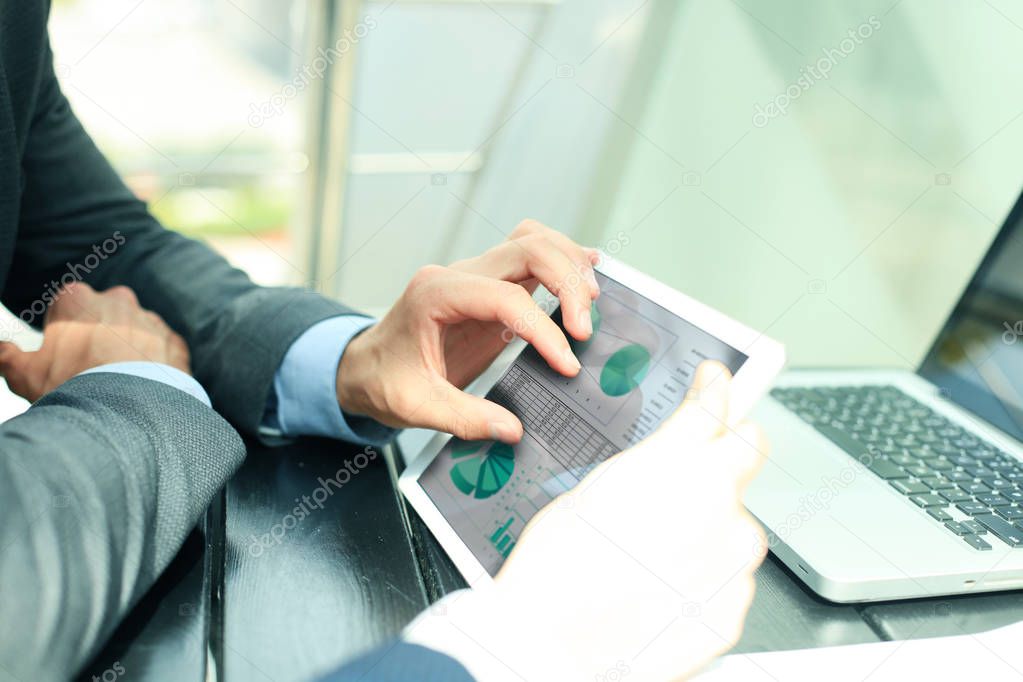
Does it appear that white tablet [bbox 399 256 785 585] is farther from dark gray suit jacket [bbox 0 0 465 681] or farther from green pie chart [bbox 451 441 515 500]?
dark gray suit jacket [bbox 0 0 465 681]

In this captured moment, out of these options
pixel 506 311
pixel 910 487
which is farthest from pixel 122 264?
pixel 910 487

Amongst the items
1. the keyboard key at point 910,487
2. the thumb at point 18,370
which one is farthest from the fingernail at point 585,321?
the thumb at point 18,370

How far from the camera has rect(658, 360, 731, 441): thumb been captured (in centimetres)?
50

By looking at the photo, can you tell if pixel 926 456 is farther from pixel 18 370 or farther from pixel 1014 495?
pixel 18 370

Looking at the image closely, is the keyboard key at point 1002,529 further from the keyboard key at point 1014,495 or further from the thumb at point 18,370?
the thumb at point 18,370

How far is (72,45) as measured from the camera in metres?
3.18

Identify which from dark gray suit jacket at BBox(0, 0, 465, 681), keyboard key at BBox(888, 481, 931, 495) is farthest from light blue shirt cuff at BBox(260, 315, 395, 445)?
keyboard key at BBox(888, 481, 931, 495)

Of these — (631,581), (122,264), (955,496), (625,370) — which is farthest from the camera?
(122,264)

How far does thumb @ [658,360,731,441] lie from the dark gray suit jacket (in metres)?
0.21

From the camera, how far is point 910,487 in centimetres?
68

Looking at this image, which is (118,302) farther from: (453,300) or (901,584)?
(901,584)

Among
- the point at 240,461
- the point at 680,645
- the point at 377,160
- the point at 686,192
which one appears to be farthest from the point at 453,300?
the point at 377,160

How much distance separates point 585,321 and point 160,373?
357 mm

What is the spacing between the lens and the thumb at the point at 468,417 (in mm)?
579
